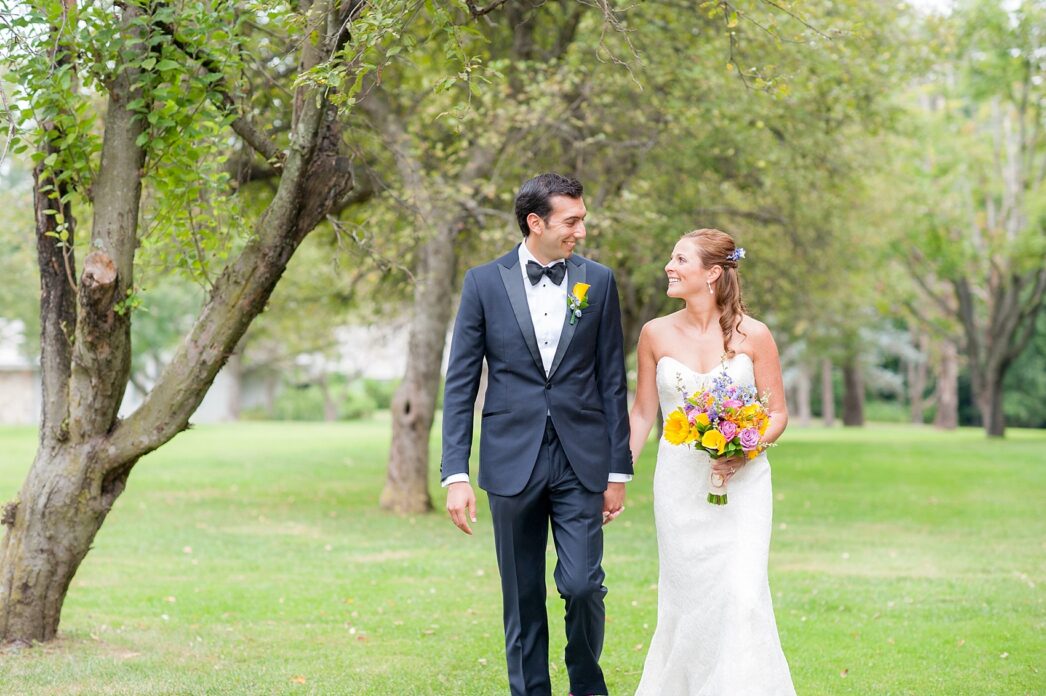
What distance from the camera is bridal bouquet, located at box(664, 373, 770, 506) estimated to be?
5148 millimetres

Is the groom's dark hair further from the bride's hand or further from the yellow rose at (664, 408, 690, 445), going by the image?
the bride's hand

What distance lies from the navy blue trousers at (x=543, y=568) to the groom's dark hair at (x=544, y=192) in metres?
0.93

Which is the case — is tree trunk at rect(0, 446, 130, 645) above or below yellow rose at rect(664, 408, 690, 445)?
below

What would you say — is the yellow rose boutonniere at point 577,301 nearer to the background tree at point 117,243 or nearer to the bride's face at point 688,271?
the bride's face at point 688,271

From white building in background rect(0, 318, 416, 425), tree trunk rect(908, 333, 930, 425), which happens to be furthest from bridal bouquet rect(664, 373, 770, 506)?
tree trunk rect(908, 333, 930, 425)

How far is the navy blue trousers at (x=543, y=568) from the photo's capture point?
207 inches

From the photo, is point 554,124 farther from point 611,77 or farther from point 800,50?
point 800,50

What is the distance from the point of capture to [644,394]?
567cm

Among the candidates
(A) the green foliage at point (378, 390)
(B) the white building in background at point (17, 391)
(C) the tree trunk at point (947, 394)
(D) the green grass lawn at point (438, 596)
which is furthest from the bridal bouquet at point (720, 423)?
(A) the green foliage at point (378, 390)

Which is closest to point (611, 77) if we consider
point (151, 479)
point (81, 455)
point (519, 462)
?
point (81, 455)

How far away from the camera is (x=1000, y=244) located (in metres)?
32.7

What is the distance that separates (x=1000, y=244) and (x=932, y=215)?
190 cm

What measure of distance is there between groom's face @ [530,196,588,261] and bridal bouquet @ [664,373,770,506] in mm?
851

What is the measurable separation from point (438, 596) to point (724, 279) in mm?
5473
